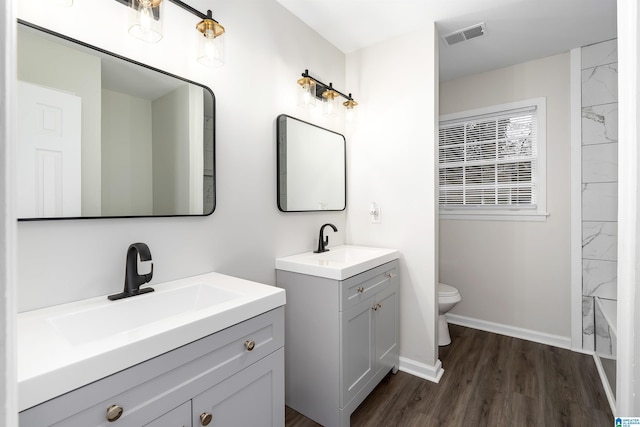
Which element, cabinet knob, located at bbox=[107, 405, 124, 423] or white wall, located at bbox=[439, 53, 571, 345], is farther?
white wall, located at bbox=[439, 53, 571, 345]

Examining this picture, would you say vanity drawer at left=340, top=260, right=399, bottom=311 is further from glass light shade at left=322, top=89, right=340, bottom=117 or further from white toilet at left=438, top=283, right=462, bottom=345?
glass light shade at left=322, top=89, right=340, bottom=117

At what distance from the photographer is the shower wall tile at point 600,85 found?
2.39 m

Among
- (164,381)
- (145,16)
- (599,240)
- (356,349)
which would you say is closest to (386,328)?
(356,349)

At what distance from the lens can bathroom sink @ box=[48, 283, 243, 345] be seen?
1009mm

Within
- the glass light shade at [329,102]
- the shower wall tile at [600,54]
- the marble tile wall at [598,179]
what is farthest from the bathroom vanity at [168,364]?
the shower wall tile at [600,54]

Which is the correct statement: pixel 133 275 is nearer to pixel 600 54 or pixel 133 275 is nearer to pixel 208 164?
pixel 208 164

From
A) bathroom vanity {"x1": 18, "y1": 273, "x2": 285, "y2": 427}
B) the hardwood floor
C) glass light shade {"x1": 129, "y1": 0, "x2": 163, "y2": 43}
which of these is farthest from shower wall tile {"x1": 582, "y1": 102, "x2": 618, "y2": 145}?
glass light shade {"x1": 129, "y1": 0, "x2": 163, "y2": 43}

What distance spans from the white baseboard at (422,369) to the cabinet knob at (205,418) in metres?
1.68

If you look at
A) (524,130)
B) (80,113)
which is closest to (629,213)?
(80,113)

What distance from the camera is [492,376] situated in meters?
2.16

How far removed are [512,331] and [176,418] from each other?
9.79 ft

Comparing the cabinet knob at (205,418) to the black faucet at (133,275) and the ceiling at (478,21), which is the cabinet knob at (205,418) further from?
the ceiling at (478,21)

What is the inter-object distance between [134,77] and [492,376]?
2.79 metres

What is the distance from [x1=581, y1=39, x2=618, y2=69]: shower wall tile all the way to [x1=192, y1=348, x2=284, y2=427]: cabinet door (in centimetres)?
322
